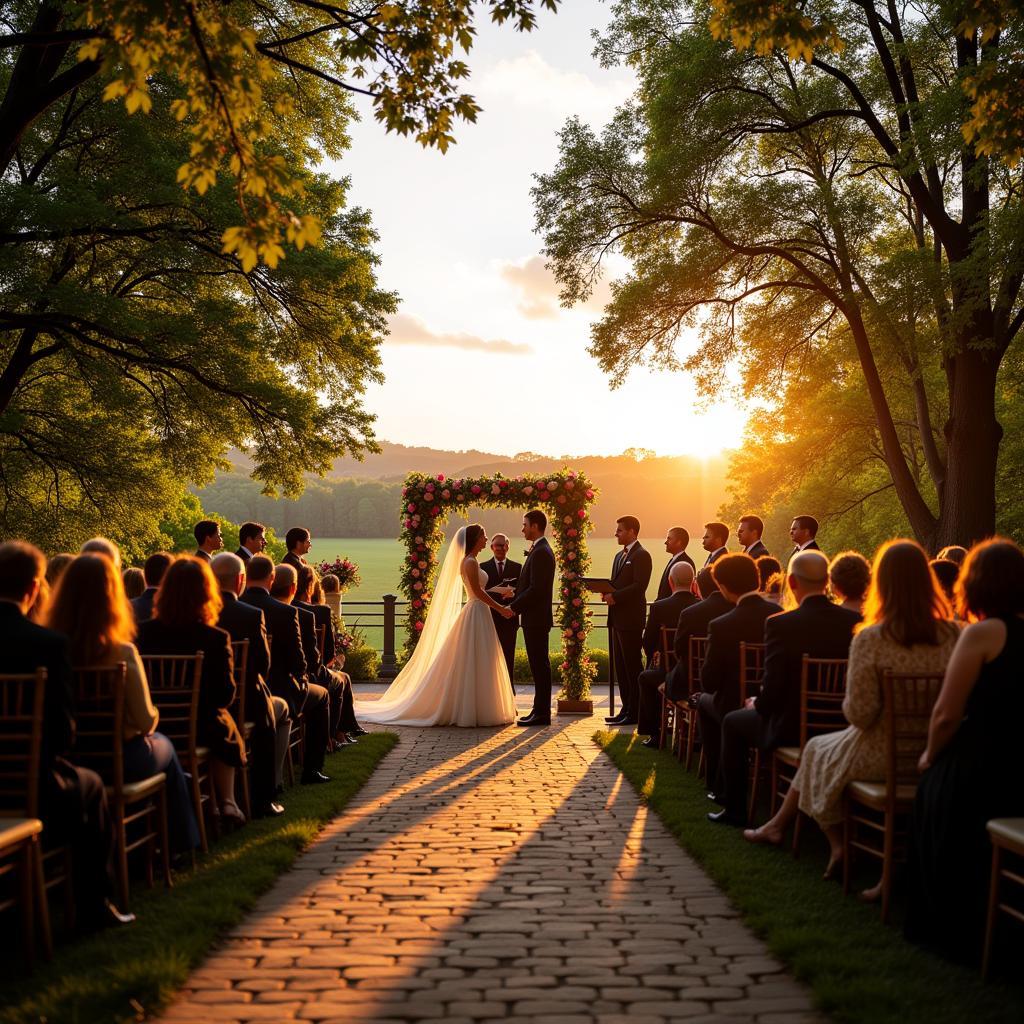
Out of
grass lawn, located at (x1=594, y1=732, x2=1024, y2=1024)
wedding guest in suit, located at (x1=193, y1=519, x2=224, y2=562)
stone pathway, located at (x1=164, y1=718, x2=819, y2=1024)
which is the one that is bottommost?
stone pathway, located at (x1=164, y1=718, x2=819, y2=1024)

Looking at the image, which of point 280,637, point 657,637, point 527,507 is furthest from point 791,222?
point 280,637

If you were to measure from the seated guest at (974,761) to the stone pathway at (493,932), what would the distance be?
83 centimetres

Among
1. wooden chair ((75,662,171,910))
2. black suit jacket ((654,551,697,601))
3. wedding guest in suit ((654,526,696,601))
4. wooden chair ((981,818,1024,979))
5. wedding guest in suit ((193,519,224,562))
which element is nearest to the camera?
wooden chair ((981,818,1024,979))

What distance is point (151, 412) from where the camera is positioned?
2075 cm

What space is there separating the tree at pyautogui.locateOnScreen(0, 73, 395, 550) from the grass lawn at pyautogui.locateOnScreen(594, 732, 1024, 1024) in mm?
13736

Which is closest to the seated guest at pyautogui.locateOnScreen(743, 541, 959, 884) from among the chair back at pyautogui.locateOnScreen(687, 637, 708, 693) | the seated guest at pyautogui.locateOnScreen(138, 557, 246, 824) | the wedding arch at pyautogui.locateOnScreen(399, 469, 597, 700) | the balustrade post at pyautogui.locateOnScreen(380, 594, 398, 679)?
the chair back at pyautogui.locateOnScreen(687, 637, 708, 693)

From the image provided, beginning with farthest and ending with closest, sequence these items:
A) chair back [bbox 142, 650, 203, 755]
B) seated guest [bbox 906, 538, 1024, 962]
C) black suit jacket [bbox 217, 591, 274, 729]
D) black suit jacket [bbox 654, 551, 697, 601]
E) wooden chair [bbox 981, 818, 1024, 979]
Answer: black suit jacket [bbox 654, 551, 697, 601] → black suit jacket [bbox 217, 591, 274, 729] → chair back [bbox 142, 650, 203, 755] → seated guest [bbox 906, 538, 1024, 962] → wooden chair [bbox 981, 818, 1024, 979]

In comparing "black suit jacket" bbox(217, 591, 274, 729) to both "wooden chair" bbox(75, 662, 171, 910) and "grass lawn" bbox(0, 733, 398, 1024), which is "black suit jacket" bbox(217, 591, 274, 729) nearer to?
"grass lawn" bbox(0, 733, 398, 1024)

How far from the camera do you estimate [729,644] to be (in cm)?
795

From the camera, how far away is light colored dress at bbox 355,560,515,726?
1338cm

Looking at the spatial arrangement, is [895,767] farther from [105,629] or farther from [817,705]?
[105,629]

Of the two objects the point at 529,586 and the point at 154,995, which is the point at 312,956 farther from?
the point at 529,586

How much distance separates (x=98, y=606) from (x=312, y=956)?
2036mm

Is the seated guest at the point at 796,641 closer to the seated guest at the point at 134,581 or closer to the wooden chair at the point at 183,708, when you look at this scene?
the wooden chair at the point at 183,708
